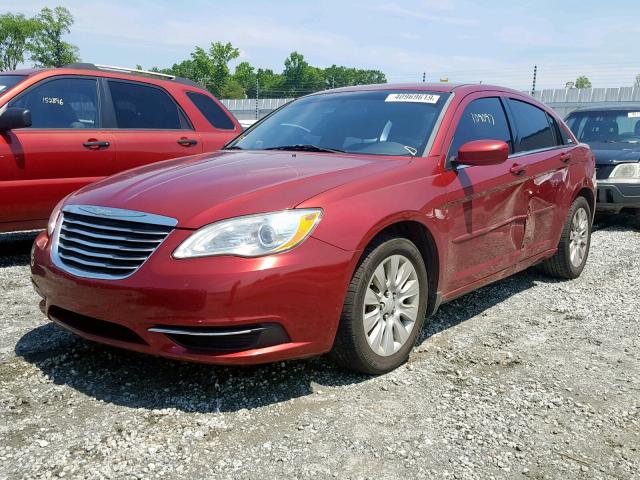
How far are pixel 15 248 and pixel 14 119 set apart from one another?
5.64 feet

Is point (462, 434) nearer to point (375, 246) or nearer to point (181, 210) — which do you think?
point (375, 246)

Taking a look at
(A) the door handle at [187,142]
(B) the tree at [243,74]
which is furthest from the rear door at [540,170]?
(B) the tree at [243,74]

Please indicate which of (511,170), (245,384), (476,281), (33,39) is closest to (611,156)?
(511,170)

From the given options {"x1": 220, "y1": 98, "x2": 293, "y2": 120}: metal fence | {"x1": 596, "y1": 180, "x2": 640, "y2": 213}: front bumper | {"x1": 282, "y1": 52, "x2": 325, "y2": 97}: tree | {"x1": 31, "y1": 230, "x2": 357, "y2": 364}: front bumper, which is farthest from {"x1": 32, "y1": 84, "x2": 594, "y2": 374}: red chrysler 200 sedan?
{"x1": 282, "y1": 52, "x2": 325, "y2": 97}: tree

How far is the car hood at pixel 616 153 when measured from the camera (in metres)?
8.37

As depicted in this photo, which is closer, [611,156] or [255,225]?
[255,225]

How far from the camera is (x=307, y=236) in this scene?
9.54 feet

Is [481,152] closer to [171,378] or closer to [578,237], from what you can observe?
[171,378]

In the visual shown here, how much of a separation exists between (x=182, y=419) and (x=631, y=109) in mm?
8626

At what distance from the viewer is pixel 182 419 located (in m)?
2.85

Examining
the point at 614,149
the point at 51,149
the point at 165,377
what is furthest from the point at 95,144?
the point at 614,149

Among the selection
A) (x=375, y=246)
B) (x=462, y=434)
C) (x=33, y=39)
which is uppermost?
(x=33, y=39)

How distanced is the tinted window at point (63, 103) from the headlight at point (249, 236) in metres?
3.50

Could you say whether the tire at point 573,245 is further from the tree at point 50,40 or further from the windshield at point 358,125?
the tree at point 50,40
